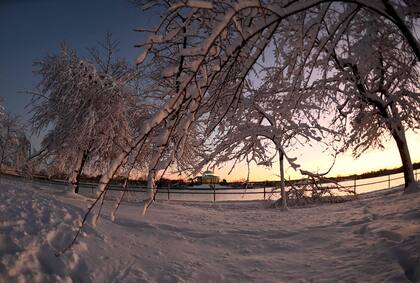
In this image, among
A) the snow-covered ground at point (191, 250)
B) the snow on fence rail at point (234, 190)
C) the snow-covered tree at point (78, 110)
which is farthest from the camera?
the snow on fence rail at point (234, 190)

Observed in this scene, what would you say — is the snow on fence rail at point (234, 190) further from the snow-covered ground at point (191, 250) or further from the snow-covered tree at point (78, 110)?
the snow-covered ground at point (191, 250)

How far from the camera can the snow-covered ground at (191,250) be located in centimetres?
423

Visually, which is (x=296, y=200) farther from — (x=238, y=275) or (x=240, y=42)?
(x=240, y=42)

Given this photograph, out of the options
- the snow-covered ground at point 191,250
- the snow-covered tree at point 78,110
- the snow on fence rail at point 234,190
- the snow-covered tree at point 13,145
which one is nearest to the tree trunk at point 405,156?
the snow on fence rail at point 234,190

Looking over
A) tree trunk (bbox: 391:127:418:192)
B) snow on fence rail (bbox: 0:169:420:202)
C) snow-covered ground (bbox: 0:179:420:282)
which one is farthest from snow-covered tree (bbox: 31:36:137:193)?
tree trunk (bbox: 391:127:418:192)

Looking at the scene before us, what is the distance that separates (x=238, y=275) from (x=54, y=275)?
2454 millimetres

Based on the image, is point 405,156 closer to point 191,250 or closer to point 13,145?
point 191,250

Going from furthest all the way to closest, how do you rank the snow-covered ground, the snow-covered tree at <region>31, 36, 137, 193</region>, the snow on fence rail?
the snow on fence rail → the snow-covered tree at <region>31, 36, 137, 193</region> → the snow-covered ground

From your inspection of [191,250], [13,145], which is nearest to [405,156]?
[191,250]

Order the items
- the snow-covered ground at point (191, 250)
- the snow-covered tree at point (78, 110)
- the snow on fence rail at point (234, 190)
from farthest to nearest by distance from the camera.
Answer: the snow on fence rail at point (234, 190), the snow-covered tree at point (78, 110), the snow-covered ground at point (191, 250)

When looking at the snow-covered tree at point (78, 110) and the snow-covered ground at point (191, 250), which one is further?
the snow-covered tree at point (78, 110)

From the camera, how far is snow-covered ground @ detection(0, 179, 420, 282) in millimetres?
4230

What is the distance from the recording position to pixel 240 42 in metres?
2.57

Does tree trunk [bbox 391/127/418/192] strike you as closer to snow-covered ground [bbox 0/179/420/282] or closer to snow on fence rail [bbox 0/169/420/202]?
snow on fence rail [bbox 0/169/420/202]
